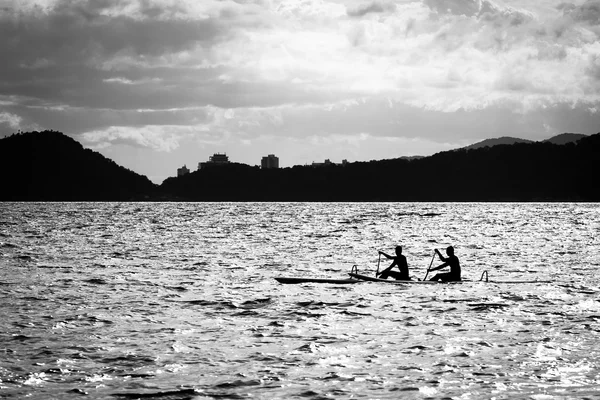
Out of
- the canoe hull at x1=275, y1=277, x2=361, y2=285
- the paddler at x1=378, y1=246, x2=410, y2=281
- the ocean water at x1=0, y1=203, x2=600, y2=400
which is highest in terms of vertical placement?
the paddler at x1=378, y1=246, x2=410, y2=281

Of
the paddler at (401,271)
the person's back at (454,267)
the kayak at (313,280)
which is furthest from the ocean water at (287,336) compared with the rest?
the person's back at (454,267)

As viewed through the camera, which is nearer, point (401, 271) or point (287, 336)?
point (287, 336)

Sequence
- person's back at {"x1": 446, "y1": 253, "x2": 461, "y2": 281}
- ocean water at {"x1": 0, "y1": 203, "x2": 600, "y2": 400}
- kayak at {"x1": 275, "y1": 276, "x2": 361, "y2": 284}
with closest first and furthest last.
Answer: ocean water at {"x1": 0, "y1": 203, "x2": 600, "y2": 400}, person's back at {"x1": 446, "y1": 253, "x2": 461, "y2": 281}, kayak at {"x1": 275, "y1": 276, "x2": 361, "y2": 284}

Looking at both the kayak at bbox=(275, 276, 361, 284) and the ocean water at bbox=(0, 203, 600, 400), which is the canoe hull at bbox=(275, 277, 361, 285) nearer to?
the kayak at bbox=(275, 276, 361, 284)

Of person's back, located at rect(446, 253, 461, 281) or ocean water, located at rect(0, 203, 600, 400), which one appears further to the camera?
person's back, located at rect(446, 253, 461, 281)

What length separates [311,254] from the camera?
59094 mm

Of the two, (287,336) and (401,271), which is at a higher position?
(401,271)

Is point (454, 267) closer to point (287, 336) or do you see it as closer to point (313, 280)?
point (313, 280)

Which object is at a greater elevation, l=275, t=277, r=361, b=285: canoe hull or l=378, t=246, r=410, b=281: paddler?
l=378, t=246, r=410, b=281: paddler

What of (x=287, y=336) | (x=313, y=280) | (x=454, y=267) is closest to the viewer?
(x=287, y=336)

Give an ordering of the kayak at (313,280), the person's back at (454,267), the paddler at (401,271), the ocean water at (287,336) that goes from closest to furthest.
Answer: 1. the ocean water at (287,336)
2. the person's back at (454,267)
3. the kayak at (313,280)
4. the paddler at (401,271)

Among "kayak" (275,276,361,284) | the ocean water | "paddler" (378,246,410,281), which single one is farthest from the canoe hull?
"paddler" (378,246,410,281)

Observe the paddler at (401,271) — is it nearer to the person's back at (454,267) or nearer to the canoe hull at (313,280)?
the canoe hull at (313,280)

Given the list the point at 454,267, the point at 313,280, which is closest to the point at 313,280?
the point at 313,280
